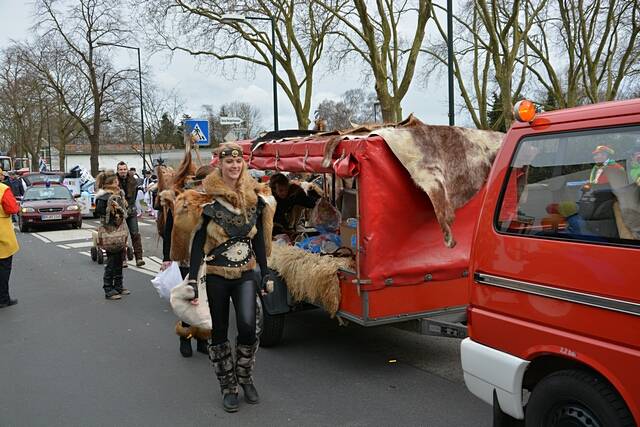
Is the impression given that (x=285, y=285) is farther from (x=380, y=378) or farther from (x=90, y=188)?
(x=90, y=188)

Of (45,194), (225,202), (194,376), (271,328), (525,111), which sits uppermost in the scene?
(525,111)

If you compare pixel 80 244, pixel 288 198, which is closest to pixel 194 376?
pixel 288 198

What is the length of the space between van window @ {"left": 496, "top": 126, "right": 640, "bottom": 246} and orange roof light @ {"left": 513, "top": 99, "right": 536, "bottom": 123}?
10cm

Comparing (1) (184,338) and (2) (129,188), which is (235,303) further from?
(2) (129,188)

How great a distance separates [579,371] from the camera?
2748mm

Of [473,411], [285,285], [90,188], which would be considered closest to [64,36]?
[90,188]

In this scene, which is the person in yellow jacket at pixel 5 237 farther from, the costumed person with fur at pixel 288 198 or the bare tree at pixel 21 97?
the bare tree at pixel 21 97

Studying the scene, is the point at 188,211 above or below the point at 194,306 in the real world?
above

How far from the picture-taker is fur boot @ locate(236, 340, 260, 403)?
4.35 meters

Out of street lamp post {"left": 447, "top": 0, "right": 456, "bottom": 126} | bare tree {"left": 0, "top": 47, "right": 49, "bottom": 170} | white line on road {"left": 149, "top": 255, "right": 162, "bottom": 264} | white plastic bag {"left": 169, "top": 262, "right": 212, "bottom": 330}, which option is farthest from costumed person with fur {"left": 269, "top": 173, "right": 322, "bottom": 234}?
bare tree {"left": 0, "top": 47, "right": 49, "bottom": 170}

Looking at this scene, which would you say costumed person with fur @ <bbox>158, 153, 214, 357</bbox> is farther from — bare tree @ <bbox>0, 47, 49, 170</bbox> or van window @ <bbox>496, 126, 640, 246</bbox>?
bare tree @ <bbox>0, 47, 49, 170</bbox>

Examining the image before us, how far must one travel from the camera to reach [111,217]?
8.33m

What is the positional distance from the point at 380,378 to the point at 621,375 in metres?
2.70

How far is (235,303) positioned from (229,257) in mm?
343
